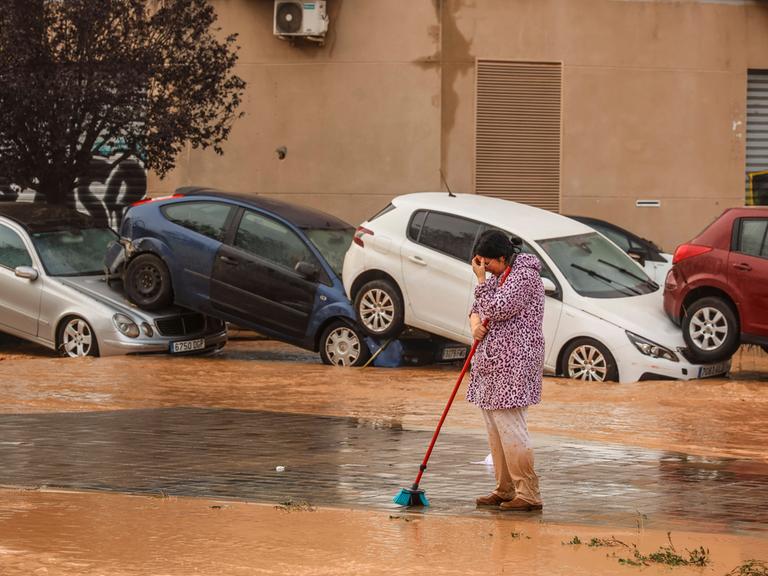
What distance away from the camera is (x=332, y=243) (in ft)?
58.5

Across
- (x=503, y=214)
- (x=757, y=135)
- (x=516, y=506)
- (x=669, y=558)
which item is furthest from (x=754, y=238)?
(x=757, y=135)

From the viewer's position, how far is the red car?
50.2ft

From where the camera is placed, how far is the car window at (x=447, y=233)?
640 inches

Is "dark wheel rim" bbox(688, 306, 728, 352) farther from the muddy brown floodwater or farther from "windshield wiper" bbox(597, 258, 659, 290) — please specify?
"windshield wiper" bbox(597, 258, 659, 290)

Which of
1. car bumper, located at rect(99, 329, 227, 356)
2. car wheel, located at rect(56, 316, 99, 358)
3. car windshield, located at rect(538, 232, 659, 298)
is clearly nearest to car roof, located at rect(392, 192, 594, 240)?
car windshield, located at rect(538, 232, 659, 298)

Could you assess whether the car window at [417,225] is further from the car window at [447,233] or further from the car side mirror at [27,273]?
the car side mirror at [27,273]

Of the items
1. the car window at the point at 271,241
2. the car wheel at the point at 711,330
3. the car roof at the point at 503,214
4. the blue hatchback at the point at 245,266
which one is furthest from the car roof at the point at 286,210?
the car wheel at the point at 711,330

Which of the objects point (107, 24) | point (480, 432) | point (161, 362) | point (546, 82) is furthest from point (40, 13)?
point (480, 432)

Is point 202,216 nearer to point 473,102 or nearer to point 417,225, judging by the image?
point 417,225

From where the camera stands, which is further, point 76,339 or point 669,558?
point 76,339

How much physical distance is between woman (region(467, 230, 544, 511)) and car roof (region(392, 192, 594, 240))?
23.8 ft

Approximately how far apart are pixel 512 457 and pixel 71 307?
9.58 metres

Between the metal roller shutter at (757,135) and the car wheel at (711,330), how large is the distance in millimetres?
12047

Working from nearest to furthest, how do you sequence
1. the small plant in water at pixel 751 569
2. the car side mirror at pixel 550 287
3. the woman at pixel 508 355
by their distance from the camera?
the small plant in water at pixel 751 569
the woman at pixel 508 355
the car side mirror at pixel 550 287
